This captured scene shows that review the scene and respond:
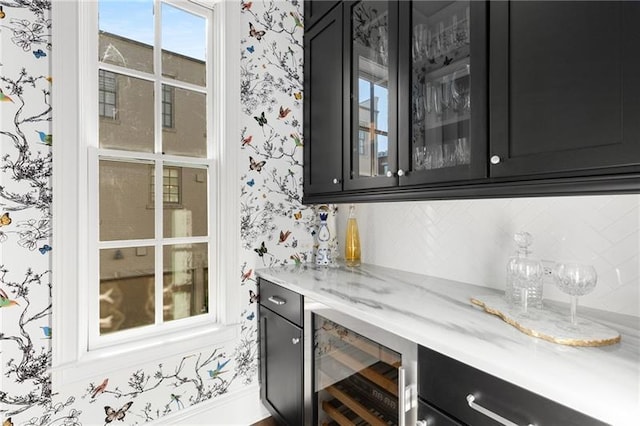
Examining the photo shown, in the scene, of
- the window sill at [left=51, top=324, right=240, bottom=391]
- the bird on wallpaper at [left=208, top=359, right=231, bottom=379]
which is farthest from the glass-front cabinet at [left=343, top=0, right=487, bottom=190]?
the bird on wallpaper at [left=208, top=359, right=231, bottom=379]

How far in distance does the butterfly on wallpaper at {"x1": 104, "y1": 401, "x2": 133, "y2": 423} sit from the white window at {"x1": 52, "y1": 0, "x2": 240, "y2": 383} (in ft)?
0.74

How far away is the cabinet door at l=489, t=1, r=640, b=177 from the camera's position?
764 millimetres

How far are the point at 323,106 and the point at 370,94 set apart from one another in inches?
16.4

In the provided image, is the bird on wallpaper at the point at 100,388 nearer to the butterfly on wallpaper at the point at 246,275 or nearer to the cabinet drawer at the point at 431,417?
the butterfly on wallpaper at the point at 246,275

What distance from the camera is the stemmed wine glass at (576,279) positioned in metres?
0.89

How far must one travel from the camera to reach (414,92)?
1.30 meters

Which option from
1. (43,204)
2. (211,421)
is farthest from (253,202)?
(211,421)

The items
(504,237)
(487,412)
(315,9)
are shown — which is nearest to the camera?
(487,412)

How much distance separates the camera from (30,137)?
1.26 m

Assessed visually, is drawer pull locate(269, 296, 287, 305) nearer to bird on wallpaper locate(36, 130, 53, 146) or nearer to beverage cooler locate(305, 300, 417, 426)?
beverage cooler locate(305, 300, 417, 426)

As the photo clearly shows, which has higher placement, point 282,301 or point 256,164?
point 256,164

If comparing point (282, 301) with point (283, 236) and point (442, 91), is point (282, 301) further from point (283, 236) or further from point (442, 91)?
point (442, 91)

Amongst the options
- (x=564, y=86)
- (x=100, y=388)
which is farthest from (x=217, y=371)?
(x=564, y=86)

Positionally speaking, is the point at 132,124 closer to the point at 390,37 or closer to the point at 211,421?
the point at 390,37
